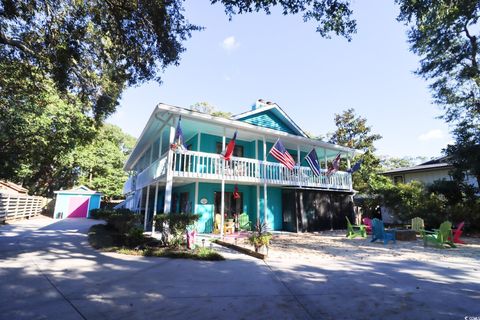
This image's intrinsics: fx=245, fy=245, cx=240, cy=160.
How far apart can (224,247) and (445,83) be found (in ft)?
67.8

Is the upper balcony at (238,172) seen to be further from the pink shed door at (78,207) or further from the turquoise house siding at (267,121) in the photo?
the pink shed door at (78,207)

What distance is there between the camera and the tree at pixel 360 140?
78.4 ft

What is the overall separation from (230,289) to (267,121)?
44.5 feet

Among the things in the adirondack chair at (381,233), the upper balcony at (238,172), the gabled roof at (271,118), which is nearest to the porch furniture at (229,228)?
the upper balcony at (238,172)

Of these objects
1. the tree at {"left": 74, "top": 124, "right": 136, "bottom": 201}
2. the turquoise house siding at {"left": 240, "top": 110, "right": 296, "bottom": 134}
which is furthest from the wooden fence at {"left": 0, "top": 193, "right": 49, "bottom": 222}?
the turquoise house siding at {"left": 240, "top": 110, "right": 296, "bottom": 134}

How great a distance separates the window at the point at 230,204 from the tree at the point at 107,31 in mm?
7250

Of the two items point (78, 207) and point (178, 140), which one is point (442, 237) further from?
point (78, 207)

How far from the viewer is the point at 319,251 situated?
27.0 ft

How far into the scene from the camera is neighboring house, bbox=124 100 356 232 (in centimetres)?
1202

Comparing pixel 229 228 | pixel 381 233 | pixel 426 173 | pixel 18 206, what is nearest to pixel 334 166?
Result: pixel 381 233

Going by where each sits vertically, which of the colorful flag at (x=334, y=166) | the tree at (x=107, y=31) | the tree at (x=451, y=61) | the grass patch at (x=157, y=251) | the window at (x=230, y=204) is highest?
the tree at (x=451, y=61)

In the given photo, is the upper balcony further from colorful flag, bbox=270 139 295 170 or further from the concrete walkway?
the concrete walkway

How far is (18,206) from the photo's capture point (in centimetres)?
1958

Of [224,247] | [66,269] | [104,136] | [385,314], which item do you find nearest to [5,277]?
[66,269]
